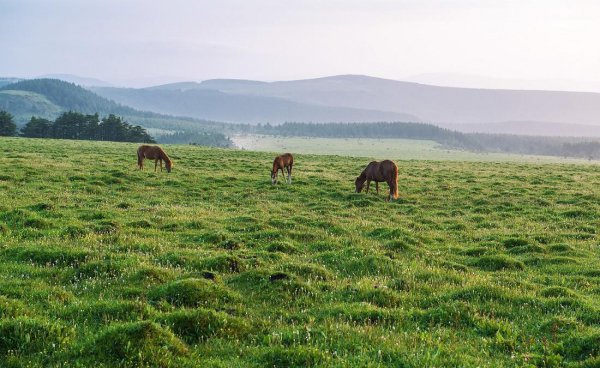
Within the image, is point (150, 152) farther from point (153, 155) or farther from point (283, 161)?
point (283, 161)

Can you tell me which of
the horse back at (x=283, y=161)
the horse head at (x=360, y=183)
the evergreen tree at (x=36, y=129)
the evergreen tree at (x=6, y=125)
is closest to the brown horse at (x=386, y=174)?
the horse head at (x=360, y=183)

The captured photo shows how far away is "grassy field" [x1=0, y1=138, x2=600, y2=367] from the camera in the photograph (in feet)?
24.2

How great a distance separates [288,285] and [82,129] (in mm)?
124740

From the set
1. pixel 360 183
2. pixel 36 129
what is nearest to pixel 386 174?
pixel 360 183

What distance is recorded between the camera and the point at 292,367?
7.03m

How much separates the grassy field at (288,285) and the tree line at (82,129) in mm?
103562

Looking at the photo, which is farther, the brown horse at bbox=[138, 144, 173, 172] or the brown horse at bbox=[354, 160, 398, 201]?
the brown horse at bbox=[138, 144, 173, 172]

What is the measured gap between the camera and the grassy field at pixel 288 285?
291 inches

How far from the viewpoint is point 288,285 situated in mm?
10664

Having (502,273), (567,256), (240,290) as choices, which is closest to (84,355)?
(240,290)

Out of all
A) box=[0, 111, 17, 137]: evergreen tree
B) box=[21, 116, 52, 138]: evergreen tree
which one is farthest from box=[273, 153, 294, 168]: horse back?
box=[21, 116, 52, 138]: evergreen tree

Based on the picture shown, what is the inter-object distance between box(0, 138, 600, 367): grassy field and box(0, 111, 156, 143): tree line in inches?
4077

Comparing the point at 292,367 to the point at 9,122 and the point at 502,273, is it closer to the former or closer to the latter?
the point at 502,273

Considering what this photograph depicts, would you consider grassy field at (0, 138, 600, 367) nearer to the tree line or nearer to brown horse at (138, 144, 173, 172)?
brown horse at (138, 144, 173, 172)
